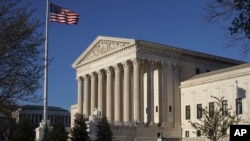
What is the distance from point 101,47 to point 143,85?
12505 mm

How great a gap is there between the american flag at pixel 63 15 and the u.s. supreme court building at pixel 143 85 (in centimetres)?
3303

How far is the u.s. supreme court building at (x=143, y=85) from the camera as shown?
74625 millimetres

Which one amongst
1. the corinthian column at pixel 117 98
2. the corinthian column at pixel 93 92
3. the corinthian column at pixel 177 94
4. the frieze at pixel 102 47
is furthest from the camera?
the corinthian column at pixel 93 92

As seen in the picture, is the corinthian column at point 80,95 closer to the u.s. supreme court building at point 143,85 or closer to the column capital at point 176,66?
the u.s. supreme court building at point 143,85

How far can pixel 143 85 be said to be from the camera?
7888 centimetres

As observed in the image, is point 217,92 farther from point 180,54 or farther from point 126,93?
point 126,93

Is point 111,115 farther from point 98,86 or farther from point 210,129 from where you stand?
point 210,129

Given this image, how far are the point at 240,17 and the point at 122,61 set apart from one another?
63510mm

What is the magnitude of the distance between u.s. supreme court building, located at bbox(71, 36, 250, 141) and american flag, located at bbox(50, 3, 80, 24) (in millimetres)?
33027

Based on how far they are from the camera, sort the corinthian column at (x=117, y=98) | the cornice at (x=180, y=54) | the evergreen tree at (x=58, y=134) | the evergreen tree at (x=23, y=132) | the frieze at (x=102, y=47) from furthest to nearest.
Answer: the frieze at (x=102, y=47) < the corinthian column at (x=117, y=98) < the cornice at (x=180, y=54) < the evergreen tree at (x=23, y=132) < the evergreen tree at (x=58, y=134)

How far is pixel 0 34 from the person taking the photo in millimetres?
20000

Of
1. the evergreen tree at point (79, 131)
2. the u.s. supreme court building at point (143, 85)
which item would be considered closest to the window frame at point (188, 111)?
the u.s. supreme court building at point (143, 85)

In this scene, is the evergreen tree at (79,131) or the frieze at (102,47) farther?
the frieze at (102,47)

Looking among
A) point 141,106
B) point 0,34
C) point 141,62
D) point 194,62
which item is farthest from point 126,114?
point 0,34
